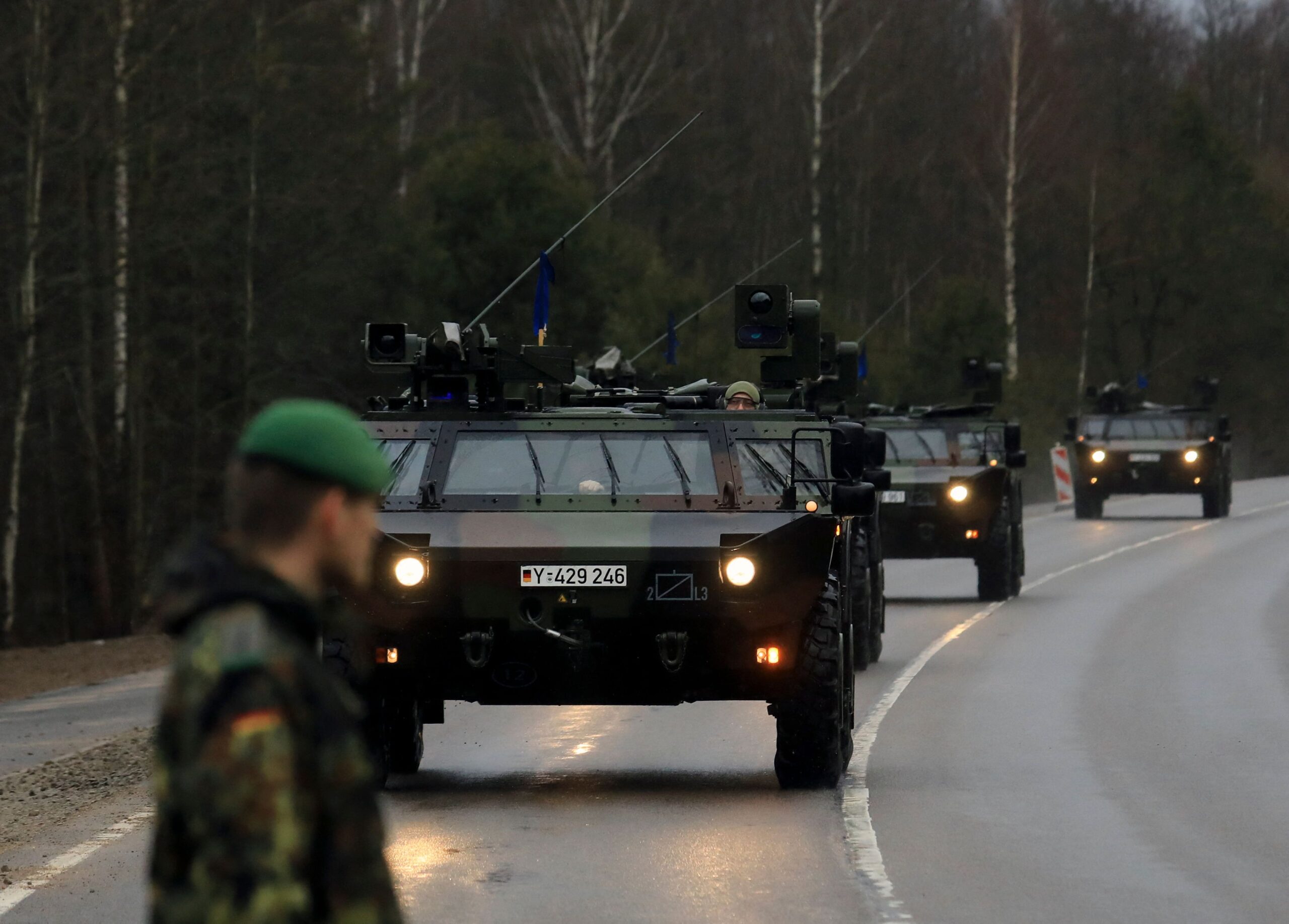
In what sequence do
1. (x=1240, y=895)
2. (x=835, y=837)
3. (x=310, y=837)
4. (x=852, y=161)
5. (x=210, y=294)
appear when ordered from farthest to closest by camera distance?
(x=852, y=161)
(x=210, y=294)
(x=835, y=837)
(x=1240, y=895)
(x=310, y=837)

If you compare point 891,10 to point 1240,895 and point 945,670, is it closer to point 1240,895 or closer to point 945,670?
point 945,670

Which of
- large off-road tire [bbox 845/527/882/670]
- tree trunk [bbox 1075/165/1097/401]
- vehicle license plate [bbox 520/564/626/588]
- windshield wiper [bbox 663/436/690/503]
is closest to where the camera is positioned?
vehicle license plate [bbox 520/564/626/588]

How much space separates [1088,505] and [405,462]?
3151 cm

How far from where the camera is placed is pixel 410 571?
11.5 metres

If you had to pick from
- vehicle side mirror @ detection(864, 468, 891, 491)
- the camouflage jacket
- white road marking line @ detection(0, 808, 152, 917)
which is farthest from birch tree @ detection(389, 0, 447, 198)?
the camouflage jacket

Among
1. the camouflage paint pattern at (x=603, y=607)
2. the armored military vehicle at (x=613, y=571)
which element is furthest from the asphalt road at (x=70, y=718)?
the camouflage paint pattern at (x=603, y=607)

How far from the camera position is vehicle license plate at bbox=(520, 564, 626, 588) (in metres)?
11.3

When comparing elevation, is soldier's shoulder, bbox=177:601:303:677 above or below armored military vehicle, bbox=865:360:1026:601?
above

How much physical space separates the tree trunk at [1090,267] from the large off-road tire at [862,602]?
50.6m

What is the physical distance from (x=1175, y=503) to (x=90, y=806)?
41402mm

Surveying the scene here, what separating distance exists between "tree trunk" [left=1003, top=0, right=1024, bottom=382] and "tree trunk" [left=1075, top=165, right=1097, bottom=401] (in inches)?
224

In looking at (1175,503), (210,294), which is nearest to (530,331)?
(210,294)

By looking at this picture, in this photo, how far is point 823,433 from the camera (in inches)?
497

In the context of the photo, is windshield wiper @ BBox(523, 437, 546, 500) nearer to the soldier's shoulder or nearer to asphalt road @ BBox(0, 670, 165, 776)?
asphalt road @ BBox(0, 670, 165, 776)
